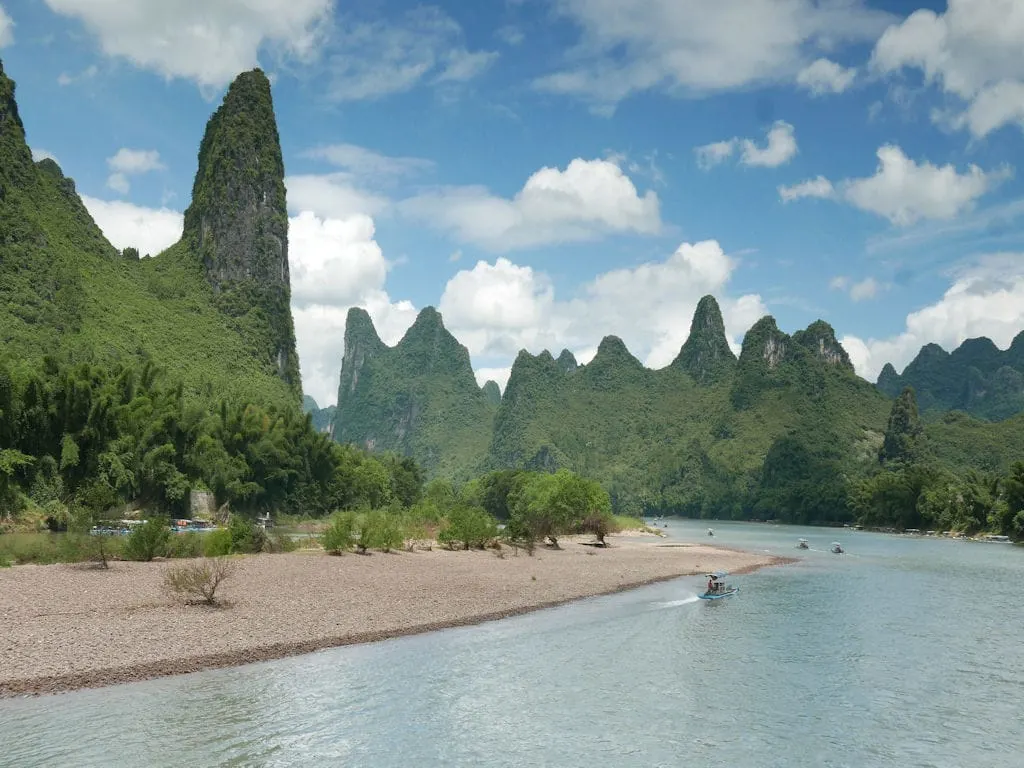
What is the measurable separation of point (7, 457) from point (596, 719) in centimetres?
4214

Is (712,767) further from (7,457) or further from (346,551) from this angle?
(7,457)

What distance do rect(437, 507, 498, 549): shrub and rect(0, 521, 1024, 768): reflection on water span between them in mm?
29024

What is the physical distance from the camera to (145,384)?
70.9 meters

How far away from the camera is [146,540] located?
129 ft

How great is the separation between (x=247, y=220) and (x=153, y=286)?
2579cm

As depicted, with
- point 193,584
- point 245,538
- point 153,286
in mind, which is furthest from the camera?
point 153,286

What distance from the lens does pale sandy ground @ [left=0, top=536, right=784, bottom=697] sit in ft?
71.7

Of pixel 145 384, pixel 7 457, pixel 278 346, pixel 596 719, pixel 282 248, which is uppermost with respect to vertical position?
pixel 282 248

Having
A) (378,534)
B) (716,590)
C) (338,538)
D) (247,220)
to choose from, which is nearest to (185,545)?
(338,538)

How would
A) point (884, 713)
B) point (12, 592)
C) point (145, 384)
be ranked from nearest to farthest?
point (884, 713) < point (12, 592) < point (145, 384)

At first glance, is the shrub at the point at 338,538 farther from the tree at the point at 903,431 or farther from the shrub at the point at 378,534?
the tree at the point at 903,431

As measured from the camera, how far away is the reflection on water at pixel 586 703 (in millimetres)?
17062

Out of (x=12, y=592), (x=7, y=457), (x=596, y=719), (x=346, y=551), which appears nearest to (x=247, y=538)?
(x=346, y=551)

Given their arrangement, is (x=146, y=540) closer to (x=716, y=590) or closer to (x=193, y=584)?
(x=193, y=584)
